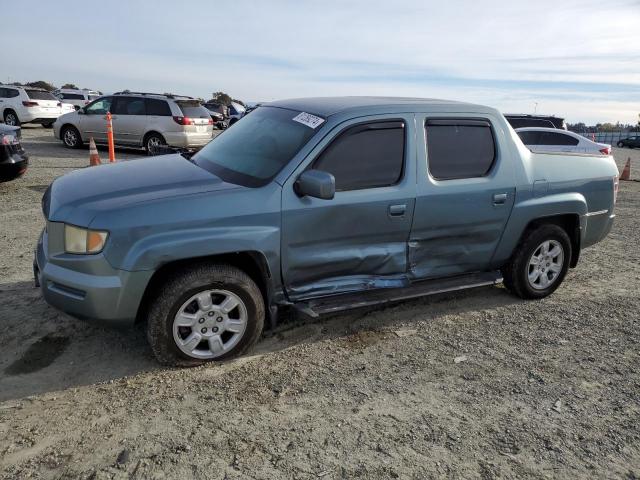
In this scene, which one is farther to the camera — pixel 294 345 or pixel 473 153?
pixel 473 153

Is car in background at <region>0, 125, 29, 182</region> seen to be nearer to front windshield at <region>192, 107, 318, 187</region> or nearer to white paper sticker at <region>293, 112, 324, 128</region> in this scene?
front windshield at <region>192, 107, 318, 187</region>

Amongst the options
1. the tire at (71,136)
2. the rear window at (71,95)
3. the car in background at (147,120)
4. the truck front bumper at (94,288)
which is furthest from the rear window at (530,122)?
the rear window at (71,95)

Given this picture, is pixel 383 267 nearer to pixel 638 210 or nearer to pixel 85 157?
pixel 638 210

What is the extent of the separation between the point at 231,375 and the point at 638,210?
9493 mm

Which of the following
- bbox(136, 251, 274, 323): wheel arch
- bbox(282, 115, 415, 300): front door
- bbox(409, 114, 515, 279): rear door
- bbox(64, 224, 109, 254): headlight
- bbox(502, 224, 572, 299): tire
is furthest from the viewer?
bbox(502, 224, 572, 299): tire

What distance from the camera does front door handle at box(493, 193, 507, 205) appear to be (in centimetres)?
442

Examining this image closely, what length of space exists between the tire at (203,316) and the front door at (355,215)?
346mm

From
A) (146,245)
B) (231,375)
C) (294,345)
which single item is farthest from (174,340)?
(294,345)

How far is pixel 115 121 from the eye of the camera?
14.0 meters

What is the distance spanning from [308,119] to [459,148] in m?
1.28

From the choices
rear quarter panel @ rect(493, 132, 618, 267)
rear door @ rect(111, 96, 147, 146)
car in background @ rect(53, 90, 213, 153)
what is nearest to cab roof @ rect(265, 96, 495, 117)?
rear quarter panel @ rect(493, 132, 618, 267)

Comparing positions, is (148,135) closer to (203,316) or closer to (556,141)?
(556,141)

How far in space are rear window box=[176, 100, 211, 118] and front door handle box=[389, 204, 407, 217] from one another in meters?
11.1

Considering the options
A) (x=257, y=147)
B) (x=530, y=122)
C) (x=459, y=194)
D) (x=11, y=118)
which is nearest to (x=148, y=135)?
A: (x=11, y=118)
